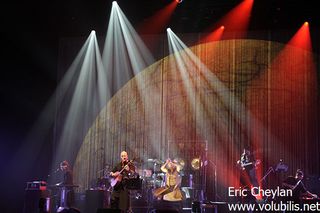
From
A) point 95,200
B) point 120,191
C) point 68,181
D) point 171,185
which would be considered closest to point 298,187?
point 171,185

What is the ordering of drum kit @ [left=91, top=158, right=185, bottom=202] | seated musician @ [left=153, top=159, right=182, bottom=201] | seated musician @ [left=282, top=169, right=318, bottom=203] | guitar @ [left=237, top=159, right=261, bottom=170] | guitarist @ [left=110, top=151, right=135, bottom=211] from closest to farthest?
guitarist @ [left=110, top=151, right=135, bottom=211] → seated musician @ [left=282, top=169, right=318, bottom=203] → seated musician @ [left=153, top=159, right=182, bottom=201] → drum kit @ [left=91, top=158, right=185, bottom=202] → guitar @ [left=237, top=159, right=261, bottom=170]

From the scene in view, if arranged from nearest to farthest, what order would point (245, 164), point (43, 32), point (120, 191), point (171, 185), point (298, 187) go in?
point (120, 191) → point (298, 187) → point (171, 185) → point (245, 164) → point (43, 32)

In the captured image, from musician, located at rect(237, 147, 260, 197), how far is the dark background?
429 centimetres

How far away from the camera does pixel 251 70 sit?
15.4 m

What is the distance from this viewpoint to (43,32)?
49.9 feet

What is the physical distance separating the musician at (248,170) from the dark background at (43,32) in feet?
14.1

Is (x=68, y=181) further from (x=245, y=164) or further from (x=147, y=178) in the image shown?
(x=245, y=164)

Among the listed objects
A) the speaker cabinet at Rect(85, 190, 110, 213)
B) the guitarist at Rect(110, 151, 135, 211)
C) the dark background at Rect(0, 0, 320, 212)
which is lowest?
the speaker cabinet at Rect(85, 190, 110, 213)

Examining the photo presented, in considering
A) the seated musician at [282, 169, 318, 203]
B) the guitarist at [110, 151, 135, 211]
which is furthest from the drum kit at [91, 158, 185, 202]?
the seated musician at [282, 169, 318, 203]

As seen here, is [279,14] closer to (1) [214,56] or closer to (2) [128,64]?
(1) [214,56]

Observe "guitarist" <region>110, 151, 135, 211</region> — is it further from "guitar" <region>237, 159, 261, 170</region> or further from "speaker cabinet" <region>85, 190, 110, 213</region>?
"guitar" <region>237, 159, 261, 170</region>

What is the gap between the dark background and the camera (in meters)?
13.8

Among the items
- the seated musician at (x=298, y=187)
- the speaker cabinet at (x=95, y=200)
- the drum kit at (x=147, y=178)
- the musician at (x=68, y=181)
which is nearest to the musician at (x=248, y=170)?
the seated musician at (x=298, y=187)

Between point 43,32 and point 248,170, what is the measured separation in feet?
26.0
